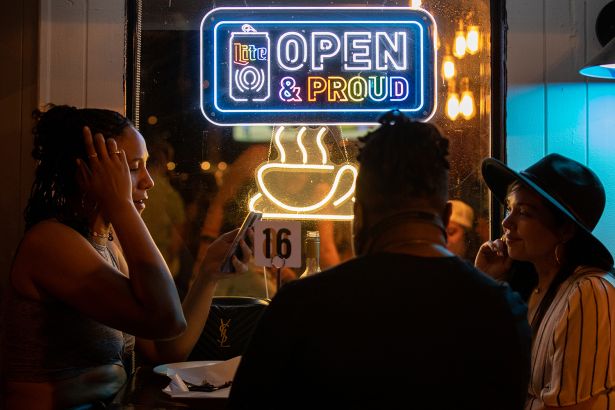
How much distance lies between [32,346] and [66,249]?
0.93ft

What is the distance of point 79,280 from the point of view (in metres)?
1.94

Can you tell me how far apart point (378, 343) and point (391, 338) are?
23 millimetres

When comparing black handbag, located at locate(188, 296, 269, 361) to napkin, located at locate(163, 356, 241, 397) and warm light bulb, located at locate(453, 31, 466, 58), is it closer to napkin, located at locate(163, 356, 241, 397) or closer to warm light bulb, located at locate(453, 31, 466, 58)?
napkin, located at locate(163, 356, 241, 397)

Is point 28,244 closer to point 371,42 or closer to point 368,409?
point 368,409

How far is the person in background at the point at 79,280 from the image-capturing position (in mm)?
1959

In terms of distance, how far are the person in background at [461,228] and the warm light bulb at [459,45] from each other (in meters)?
0.76

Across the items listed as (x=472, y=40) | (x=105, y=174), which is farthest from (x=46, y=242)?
(x=472, y=40)

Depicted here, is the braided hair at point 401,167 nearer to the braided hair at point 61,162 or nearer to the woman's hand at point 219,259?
the braided hair at point 61,162

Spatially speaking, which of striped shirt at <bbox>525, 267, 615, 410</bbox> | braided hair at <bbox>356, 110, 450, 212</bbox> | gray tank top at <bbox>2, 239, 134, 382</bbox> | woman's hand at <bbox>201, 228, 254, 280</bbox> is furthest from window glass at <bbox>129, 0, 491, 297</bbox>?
braided hair at <bbox>356, 110, 450, 212</bbox>

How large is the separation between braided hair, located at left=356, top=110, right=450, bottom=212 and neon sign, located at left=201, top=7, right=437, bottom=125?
2322 millimetres

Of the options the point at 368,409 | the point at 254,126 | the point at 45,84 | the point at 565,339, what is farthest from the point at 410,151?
the point at 45,84

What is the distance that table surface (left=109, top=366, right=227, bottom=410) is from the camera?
6.81 feet

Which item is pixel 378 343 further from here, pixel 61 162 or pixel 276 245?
pixel 276 245

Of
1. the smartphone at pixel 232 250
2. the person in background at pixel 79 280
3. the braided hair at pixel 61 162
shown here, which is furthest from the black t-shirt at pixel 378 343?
the smartphone at pixel 232 250
